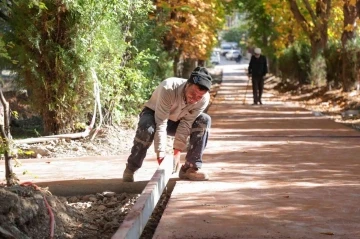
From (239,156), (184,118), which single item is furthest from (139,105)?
(184,118)

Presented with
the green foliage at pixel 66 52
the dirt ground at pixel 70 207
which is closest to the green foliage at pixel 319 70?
the green foliage at pixel 66 52

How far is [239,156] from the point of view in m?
12.1

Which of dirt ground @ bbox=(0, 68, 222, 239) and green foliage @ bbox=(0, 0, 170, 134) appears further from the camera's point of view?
green foliage @ bbox=(0, 0, 170, 134)

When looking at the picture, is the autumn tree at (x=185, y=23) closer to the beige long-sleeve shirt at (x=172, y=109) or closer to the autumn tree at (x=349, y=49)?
the autumn tree at (x=349, y=49)

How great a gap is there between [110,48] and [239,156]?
376 centimetres

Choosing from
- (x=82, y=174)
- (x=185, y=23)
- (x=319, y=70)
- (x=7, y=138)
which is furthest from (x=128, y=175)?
(x=319, y=70)

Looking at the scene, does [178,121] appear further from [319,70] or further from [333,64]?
[319,70]

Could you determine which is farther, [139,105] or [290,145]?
[139,105]

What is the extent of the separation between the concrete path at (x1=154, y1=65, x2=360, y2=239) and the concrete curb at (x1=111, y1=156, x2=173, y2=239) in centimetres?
16

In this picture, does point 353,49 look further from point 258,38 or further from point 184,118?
point 258,38

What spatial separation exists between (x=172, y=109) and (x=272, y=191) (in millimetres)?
1459

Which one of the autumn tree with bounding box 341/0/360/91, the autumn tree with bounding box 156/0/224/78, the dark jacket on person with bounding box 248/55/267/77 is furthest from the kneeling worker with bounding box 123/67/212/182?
the autumn tree with bounding box 341/0/360/91

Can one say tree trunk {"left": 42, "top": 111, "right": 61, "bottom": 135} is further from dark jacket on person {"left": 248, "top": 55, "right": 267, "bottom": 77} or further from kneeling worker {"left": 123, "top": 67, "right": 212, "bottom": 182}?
dark jacket on person {"left": 248, "top": 55, "right": 267, "bottom": 77}

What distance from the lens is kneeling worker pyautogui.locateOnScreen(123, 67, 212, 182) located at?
876cm
